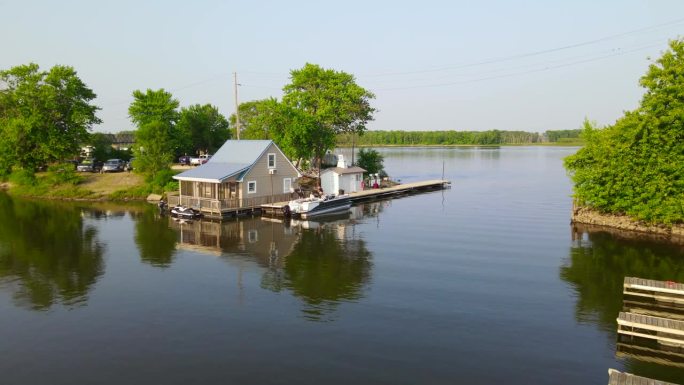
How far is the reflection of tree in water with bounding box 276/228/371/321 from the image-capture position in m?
23.6

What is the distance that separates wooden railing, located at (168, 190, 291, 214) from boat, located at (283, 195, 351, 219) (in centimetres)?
297

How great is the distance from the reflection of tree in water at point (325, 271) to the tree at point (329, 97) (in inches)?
1475

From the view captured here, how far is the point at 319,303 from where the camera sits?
23.1 meters

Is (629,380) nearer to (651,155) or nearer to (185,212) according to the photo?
(651,155)

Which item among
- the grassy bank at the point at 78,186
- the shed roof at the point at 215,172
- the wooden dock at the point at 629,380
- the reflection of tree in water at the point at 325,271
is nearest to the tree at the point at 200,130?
the grassy bank at the point at 78,186

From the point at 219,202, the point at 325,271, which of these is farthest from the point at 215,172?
the point at 325,271

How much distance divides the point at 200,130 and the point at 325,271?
7061cm

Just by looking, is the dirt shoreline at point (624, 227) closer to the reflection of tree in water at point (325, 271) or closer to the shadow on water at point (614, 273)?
the shadow on water at point (614, 273)

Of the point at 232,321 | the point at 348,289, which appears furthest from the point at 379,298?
the point at 232,321

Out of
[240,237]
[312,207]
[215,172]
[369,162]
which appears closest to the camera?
[240,237]

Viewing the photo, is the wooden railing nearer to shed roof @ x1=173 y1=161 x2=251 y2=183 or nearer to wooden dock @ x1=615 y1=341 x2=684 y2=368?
shed roof @ x1=173 y1=161 x2=251 y2=183

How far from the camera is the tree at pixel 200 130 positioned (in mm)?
88938

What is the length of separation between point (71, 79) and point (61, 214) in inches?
1144

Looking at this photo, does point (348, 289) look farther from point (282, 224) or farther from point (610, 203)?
point (610, 203)
